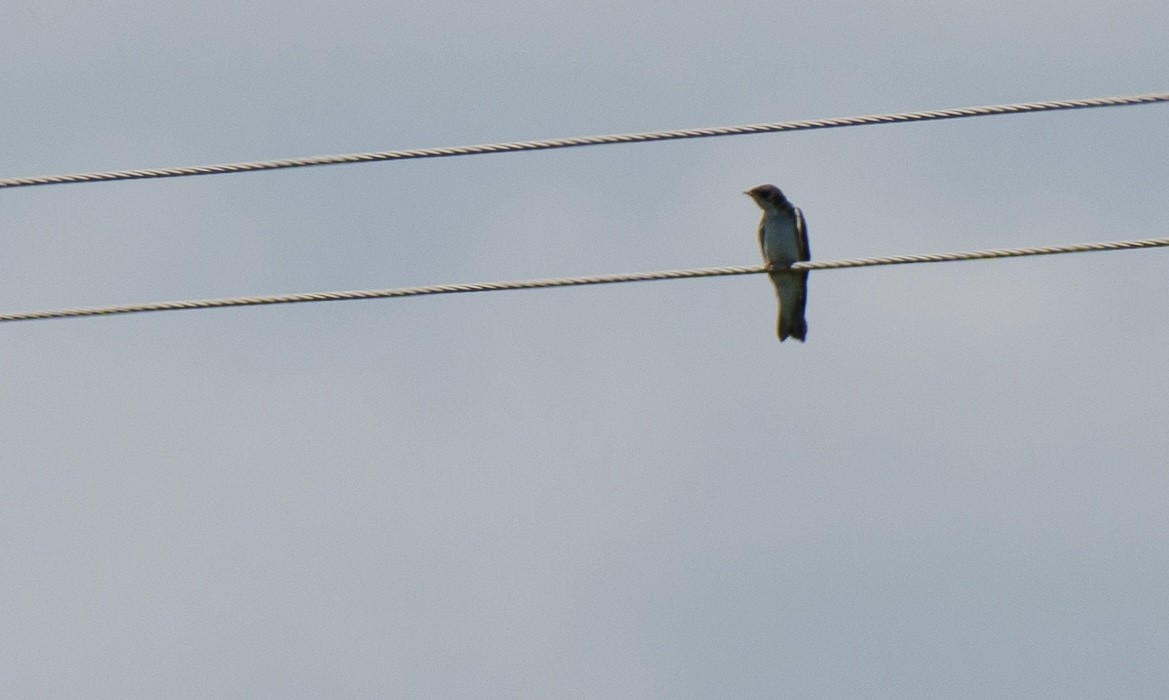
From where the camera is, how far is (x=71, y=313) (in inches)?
394

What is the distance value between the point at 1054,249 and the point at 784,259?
5517 mm

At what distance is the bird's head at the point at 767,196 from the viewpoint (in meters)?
15.4

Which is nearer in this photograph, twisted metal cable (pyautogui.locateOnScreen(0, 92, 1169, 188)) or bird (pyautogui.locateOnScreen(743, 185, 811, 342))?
twisted metal cable (pyautogui.locateOnScreen(0, 92, 1169, 188))

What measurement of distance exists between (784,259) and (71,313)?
20.5ft

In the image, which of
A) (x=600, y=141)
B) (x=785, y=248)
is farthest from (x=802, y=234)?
(x=600, y=141)

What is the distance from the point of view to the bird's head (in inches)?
607

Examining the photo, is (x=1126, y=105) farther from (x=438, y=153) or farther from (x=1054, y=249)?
(x=438, y=153)

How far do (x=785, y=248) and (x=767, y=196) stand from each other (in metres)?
0.43

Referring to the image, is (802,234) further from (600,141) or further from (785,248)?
(600,141)

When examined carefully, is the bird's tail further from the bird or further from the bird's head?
the bird's head

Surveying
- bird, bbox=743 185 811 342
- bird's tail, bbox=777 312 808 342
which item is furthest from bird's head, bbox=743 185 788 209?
bird's tail, bbox=777 312 808 342

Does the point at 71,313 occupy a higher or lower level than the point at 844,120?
lower

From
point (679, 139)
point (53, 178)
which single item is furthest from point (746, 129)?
point (53, 178)

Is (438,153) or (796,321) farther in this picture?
(796,321)
